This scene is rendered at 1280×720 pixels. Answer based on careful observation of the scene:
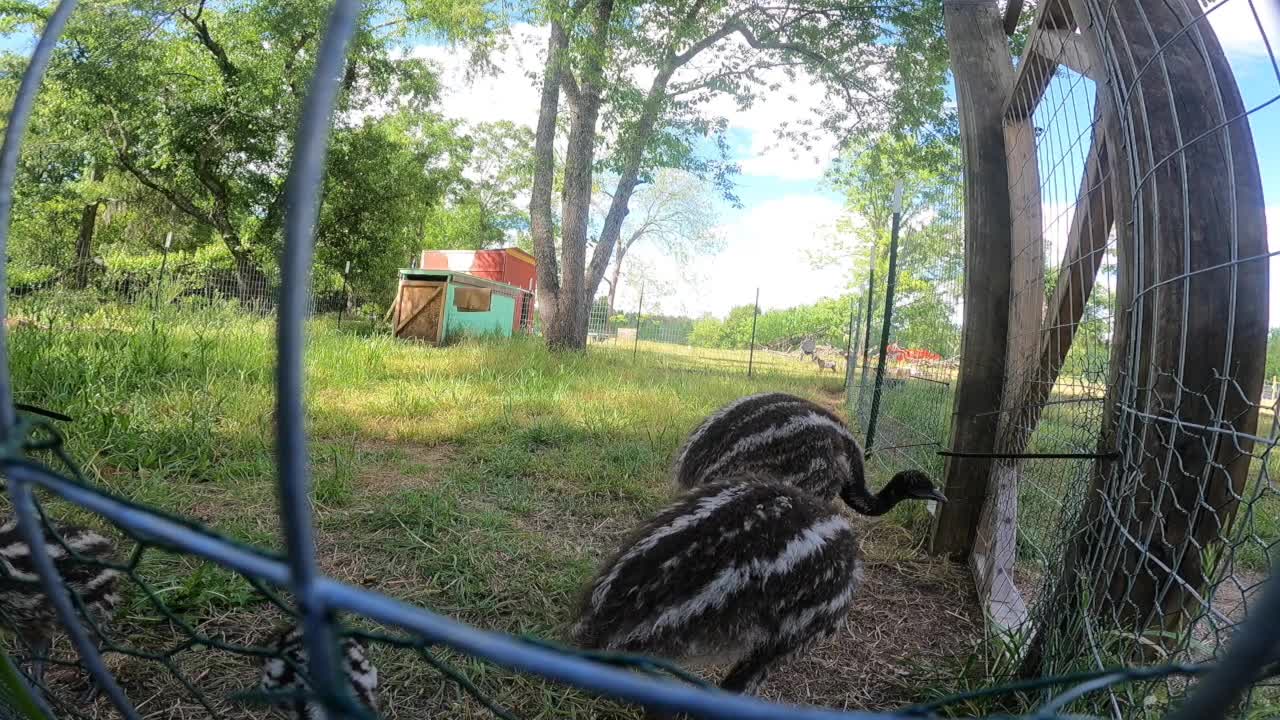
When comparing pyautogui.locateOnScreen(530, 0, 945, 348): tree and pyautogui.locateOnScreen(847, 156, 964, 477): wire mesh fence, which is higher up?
pyautogui.locateOnScreen(530, 0, 945, 348): tree

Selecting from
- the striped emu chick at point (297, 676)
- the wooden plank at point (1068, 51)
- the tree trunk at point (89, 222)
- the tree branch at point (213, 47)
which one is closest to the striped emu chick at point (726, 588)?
the striped emu chick at point (297, 676)

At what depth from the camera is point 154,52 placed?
684 inches

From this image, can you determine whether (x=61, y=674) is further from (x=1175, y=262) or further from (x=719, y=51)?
(x=719, y=51)

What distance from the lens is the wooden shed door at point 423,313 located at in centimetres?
1463

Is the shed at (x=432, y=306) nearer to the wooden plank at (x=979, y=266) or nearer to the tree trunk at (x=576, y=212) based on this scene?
the tree trunk at (x=576, y=212)

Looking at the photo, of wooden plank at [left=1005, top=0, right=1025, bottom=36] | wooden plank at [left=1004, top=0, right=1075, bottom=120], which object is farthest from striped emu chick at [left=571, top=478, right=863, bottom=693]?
wooden plank at [left=1005, top=0, right=1025, bottom=36]

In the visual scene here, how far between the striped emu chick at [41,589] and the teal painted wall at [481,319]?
40.7ft

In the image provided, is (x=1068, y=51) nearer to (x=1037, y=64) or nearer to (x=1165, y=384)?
(x=1037, y=64)

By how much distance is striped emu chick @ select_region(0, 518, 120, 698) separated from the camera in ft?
6.84

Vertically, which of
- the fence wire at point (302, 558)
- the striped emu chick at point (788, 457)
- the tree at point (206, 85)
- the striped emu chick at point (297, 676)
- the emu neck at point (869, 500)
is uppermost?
the tree at point (206, 85)

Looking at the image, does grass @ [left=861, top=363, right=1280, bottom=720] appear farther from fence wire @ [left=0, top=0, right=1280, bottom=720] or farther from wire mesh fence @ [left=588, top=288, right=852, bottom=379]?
wire mesh fence @ [left=588, top=288, right=852, bottom=379]

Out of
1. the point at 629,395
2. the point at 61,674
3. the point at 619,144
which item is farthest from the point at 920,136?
the point at 61,674

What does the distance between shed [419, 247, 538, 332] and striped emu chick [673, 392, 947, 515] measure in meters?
20.9

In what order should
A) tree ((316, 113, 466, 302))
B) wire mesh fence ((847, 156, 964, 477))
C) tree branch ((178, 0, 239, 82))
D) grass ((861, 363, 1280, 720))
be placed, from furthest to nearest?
tree ((316, 113, 466, 302)), tree branch ((178, 0, 239, 82)), wire mesh fence ((847, 156, 964, 477)), grass ((861, 363, 1280, 720))
